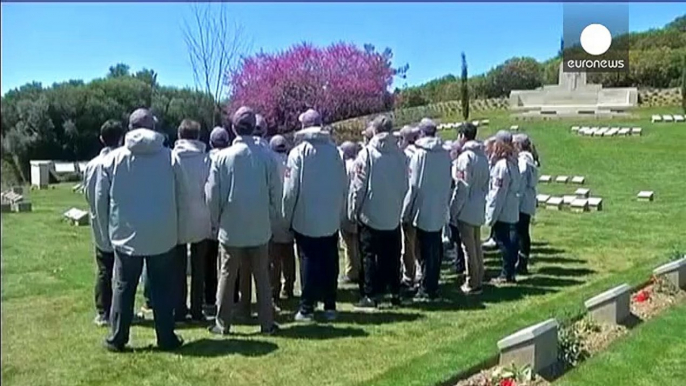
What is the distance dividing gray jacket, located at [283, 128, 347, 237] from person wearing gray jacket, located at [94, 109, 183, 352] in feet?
3.43

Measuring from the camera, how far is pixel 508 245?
8.01 m

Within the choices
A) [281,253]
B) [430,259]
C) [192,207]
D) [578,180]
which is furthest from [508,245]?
[192,207]

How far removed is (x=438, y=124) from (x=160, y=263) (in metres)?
3.11

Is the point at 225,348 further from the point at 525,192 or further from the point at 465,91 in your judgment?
the point at 525,192

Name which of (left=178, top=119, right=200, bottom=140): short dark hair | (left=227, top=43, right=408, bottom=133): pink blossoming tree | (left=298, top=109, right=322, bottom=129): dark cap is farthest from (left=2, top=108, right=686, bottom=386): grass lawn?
(left=298, top=109, right=322, bottom=129): dark cap

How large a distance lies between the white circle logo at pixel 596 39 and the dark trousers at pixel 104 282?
12.7ft

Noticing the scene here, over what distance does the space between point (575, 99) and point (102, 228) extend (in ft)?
13.3

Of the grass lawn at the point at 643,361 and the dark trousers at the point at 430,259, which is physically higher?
the dark trousers at the point at 430,259

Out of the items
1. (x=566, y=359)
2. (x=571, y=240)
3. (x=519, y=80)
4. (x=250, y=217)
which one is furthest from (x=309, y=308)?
(x=571, y=240)

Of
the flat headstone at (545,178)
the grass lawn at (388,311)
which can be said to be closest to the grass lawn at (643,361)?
the grass lawn at (388,311)

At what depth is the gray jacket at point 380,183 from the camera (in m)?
6.67

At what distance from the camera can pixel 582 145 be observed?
7781 millimetres

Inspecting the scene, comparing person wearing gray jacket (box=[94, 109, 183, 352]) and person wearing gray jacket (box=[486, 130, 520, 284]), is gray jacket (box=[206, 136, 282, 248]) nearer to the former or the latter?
person wearing gray jacket (box=[94, 109, 183, 352])

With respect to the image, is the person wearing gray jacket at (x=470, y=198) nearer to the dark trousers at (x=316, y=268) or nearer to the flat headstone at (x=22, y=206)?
the dark trousers at (x=316, y=268)
